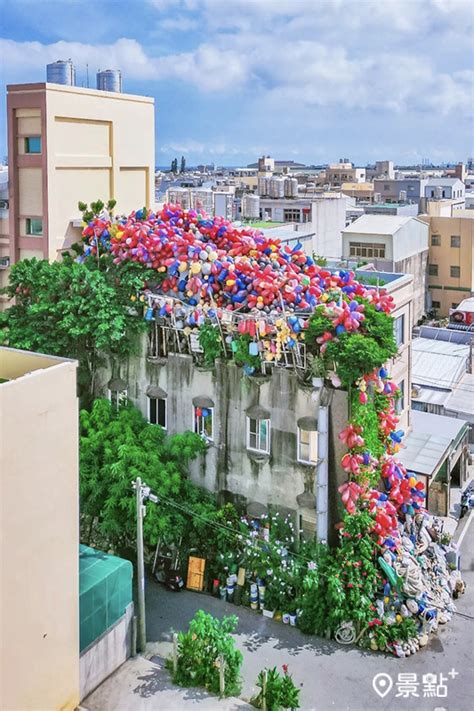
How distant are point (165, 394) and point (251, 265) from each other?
4222 millimetres

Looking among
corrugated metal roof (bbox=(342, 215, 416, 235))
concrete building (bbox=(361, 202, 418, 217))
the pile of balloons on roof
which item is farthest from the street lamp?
concrete building (bbox=(361, 202, 418, 217))

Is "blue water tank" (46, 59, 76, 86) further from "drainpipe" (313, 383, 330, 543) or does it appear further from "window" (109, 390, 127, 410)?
"drainpipe" (313, 383, 330, 543)

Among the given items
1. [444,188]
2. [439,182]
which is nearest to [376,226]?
[444,188]

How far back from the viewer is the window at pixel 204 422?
20141mm

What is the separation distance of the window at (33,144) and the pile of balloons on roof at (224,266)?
134 inches

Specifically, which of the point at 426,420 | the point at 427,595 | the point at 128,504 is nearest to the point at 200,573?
the point at 128,504

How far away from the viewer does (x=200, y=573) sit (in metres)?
19.6

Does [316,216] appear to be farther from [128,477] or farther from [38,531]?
[38,531]

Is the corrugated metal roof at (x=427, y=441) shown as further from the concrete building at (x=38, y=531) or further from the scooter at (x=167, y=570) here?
the concrete building at (x=38, y=531)

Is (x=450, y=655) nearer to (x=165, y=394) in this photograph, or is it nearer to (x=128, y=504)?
(x=128, y=504)

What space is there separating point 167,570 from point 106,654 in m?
4.03

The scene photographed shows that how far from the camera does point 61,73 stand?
26.0m

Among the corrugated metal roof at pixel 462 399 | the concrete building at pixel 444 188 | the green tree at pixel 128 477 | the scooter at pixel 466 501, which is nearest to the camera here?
the green tree at pixel 128 477

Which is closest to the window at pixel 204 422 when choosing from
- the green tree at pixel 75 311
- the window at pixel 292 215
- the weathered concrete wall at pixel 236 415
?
the weathered concrete wall at pixel 236 415
